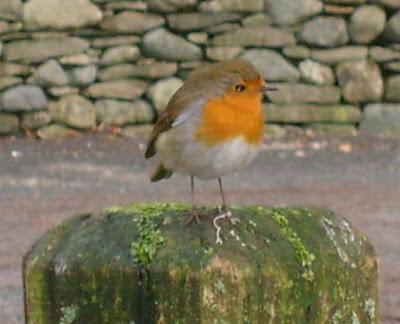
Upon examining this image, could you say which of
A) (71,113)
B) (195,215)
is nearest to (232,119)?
(195,215)

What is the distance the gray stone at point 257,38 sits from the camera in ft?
32.8

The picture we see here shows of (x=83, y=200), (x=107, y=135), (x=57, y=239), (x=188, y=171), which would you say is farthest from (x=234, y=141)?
(x=107, y=135)

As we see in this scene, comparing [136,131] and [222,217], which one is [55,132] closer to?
[136,131]

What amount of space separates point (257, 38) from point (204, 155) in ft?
24.8

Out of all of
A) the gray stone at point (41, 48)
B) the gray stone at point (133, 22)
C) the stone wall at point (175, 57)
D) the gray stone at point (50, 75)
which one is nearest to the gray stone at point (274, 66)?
the stone wall at point (175, 57)

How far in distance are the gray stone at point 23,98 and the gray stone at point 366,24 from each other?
2582 millimetres

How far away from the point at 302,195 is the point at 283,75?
2266 mm

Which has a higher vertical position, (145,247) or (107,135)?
(145,247)

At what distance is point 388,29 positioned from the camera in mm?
10102

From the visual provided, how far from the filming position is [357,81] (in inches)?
396

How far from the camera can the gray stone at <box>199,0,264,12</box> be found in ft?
32.6

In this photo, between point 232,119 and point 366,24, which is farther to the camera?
point 366,24

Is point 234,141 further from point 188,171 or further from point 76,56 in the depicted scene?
point 76,56

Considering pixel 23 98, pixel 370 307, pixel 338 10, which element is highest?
pixel 370 307
